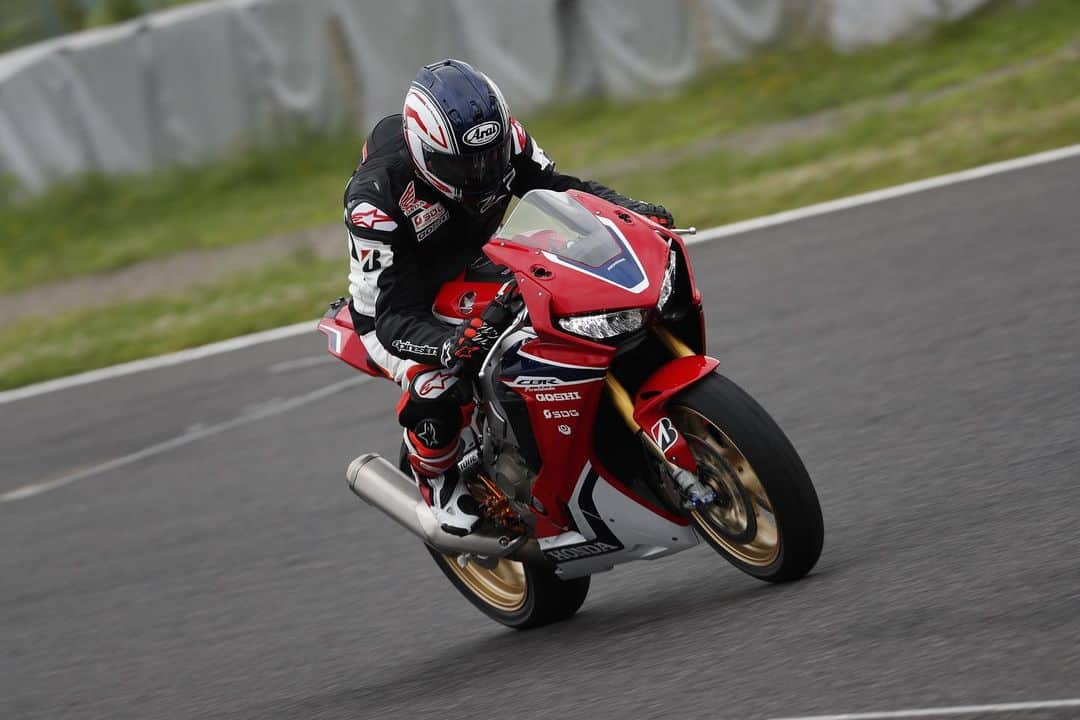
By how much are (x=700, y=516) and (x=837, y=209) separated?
22.6 feet

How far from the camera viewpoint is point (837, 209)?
11.5m

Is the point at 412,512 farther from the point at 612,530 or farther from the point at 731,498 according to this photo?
the point at 731,498

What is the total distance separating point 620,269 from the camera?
4.75 metres

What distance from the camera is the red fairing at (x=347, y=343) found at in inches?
228

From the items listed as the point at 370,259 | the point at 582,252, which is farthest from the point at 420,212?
the point at 582,252

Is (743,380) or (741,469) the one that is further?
(743,380)

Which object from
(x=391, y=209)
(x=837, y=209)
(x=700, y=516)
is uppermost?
(x=391, y=209)

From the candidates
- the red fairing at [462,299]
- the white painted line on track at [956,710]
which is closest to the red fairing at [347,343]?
the red fairing at [462,299]

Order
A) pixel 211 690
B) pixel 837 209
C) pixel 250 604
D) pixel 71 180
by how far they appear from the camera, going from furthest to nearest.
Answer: pixel 71 180 → pixel 837 209 → pixel 250 604 → pixel 211 690

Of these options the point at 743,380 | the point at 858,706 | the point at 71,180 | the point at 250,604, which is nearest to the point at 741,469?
the point at 858,706

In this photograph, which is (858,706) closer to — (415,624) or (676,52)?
(415,624)

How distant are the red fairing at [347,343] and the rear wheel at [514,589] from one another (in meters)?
0.37

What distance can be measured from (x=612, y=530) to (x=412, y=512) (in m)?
0.92

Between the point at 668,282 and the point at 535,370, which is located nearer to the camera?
the point at 668,282
